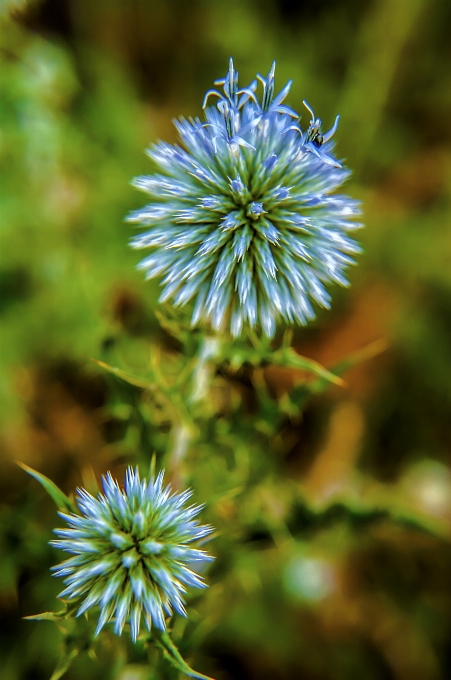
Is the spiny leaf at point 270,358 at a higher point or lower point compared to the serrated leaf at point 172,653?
higher

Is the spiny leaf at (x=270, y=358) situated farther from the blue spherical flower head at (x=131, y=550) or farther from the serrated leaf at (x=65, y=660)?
the serrated leaf at (x=65, y=660)

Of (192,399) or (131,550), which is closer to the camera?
(131,550)

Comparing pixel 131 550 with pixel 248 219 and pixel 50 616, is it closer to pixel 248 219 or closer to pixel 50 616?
pixel 50 616

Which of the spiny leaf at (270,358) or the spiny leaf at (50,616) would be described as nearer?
the spiny leaf at (50,616)

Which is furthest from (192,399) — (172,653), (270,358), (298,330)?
(298,330)

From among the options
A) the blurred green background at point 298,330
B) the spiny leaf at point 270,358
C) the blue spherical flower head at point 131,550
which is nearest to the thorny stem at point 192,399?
the spiny leaf at point 270,358

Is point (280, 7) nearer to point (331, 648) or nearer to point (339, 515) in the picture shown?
point (339, 515)
